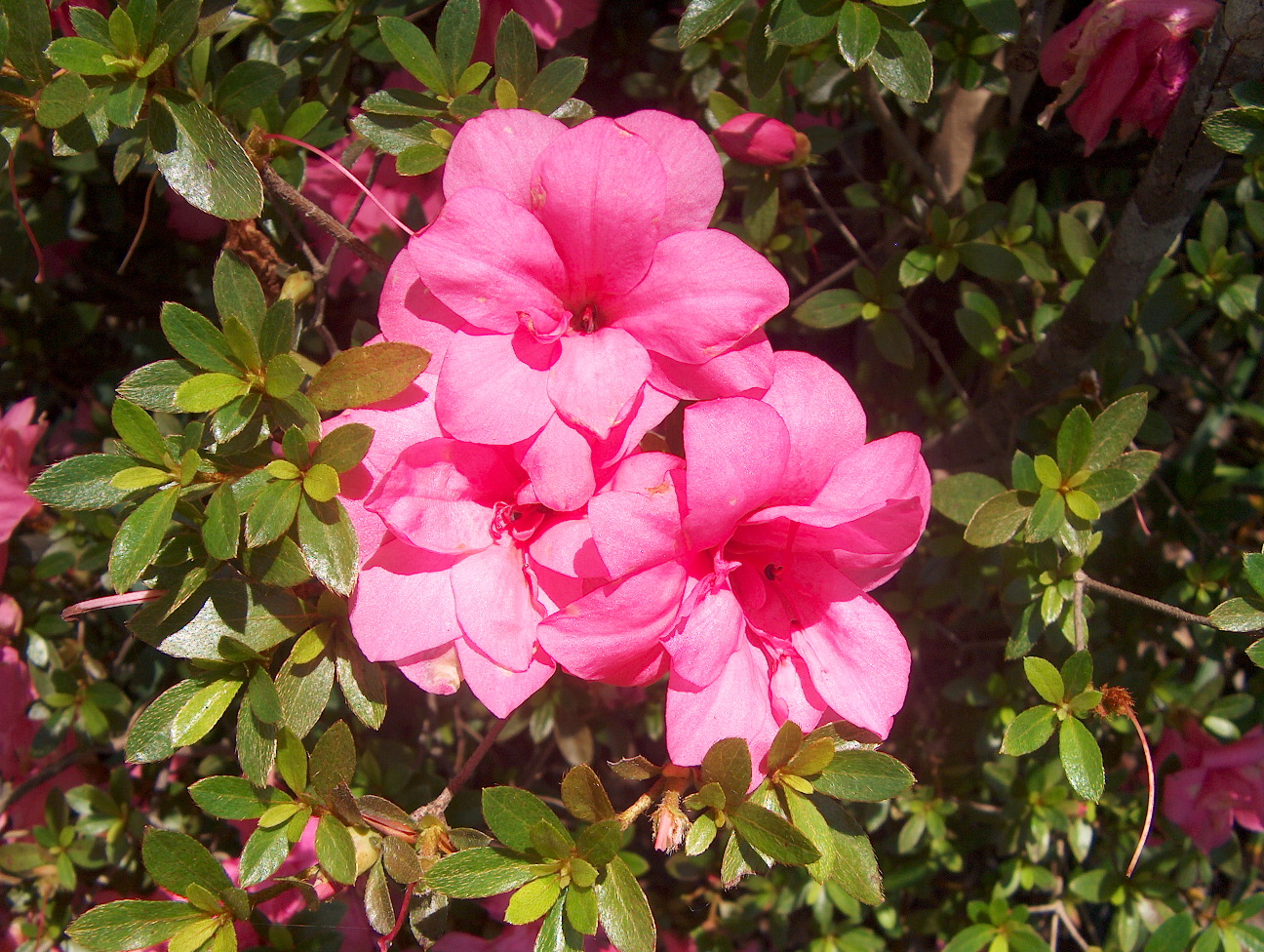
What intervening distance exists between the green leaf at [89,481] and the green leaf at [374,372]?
0.25 meters

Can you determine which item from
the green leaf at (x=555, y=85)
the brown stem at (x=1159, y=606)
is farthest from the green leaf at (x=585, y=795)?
the green leaf at (x=555, y=85)

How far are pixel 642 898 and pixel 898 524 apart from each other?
18.3 inches

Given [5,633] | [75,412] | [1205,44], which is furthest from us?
[75,412]

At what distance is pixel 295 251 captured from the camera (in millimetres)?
1497

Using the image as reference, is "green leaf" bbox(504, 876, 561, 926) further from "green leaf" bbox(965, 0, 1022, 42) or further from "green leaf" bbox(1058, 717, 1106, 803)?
"green leaf" bbox(965, 0, 1022, 42)

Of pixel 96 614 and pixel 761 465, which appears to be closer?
pixel 761 465

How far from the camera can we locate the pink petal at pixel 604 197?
2.83 feet

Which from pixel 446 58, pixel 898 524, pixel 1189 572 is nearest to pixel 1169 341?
pixel 1189 572

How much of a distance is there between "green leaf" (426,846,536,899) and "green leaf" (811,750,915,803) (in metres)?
0.33

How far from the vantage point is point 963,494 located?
1220 millimetres

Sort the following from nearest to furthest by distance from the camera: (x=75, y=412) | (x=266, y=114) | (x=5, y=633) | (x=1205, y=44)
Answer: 1. (x=1205, y=44)
2. (x=266, y=114)
3. (x=5, y=633)
4. (x=75, y=412)

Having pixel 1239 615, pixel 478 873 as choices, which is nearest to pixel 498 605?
pixel 478 873

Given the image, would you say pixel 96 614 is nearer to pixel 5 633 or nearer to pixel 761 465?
pixel 5 633

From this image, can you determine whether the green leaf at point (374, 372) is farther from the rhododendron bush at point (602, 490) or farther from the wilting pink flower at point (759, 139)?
the wilting pink flower at point (759, 139)
